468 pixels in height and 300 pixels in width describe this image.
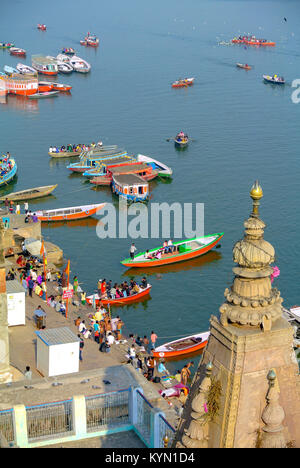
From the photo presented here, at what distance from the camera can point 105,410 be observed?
73.5ft

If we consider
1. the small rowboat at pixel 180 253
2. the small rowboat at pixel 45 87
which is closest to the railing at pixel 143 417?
the small rowboat at pixel 180 253

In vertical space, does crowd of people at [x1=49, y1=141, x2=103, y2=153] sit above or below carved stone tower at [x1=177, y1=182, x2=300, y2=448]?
below

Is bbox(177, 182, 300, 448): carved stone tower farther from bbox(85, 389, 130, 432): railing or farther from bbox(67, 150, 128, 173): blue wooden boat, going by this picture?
bbox(67, 150, 128, 173): blue wooden boat

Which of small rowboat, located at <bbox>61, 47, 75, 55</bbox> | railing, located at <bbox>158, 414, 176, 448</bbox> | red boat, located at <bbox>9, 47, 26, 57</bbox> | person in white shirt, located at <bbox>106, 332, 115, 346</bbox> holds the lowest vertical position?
person in white shirt, located at <bbox>106, 332, 115, 346</bbox>

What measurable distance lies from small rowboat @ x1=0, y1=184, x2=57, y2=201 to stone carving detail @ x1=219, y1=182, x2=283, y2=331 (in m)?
54.0

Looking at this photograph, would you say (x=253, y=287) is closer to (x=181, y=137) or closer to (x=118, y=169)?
(x=118, y=169)

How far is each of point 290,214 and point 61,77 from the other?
71.0m

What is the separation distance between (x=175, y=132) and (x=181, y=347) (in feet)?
172

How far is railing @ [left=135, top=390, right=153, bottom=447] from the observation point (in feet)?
70.6

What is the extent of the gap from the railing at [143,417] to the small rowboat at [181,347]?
18040mm

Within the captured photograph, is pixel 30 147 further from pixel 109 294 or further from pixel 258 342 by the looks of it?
pixel 258 342

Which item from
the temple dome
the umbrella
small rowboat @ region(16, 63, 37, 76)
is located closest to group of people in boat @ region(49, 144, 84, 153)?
the umbrella

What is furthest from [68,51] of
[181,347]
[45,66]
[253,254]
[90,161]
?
[253,254]

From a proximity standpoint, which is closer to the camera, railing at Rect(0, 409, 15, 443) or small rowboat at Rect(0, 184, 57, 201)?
railing at Rect(0, 409, 15, 443)
